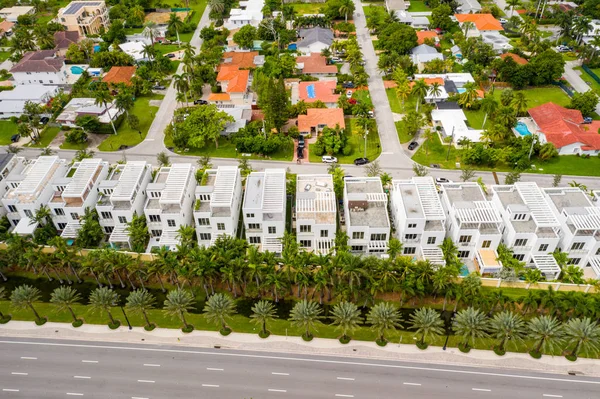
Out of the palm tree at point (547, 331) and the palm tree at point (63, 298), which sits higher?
the palm tree at point (547, 331)

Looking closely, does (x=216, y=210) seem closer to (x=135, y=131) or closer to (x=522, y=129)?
(x=135, y=131)

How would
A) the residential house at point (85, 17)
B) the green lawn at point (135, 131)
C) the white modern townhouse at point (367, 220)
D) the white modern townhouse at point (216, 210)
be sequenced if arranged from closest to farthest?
1. the white modern townhouse at point (367, 220)
2. the white modern townhouse at point (216, 210)
3. the green lawn at point (135, 131)
4. the residential house at point (85, 17)

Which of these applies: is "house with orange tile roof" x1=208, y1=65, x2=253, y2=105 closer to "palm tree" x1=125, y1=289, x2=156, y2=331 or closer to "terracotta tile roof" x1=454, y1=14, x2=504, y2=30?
"palm tree" x1=125, y1=289, x2=156, y2=331

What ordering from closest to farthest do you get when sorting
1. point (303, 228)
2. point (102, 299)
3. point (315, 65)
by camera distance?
1. point (102, 299)
2. point (303, 228)
3. point (315, 65)

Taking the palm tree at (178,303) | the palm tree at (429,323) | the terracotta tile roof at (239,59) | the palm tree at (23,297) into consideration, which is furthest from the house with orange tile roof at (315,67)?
the palm tree at (23,297)

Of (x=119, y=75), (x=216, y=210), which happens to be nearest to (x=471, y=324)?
(x=216, y=210)

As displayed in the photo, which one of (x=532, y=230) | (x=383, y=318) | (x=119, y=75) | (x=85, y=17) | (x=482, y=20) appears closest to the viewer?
(x=383, y=318)

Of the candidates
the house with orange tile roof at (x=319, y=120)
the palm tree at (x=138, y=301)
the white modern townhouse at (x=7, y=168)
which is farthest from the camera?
the house with orange tile roof at (x=319, y=120)

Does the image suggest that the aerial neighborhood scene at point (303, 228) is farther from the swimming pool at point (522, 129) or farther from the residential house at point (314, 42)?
the residential house at point (314, 42)
